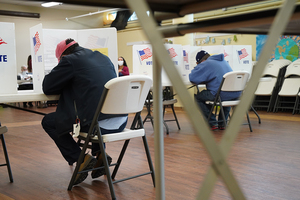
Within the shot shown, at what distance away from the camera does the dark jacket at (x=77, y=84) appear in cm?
221

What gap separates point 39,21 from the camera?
38.8 feet

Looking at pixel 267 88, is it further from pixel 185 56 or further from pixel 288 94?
pixel 185 56

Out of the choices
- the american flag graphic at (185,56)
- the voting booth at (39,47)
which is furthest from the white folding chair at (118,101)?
the american flag graphic at (185,56)

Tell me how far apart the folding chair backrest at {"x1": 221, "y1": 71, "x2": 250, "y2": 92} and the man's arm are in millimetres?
2338

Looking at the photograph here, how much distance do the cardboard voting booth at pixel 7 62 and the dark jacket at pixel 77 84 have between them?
1.64 feet

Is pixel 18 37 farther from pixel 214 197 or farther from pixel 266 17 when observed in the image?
pixel 266 17

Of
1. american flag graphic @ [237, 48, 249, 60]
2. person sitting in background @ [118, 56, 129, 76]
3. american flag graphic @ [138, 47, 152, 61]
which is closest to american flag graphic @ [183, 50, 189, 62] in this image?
american flag graphic @ [138, 47, 152, 61]

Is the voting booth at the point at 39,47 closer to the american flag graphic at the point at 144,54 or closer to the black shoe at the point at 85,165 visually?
the black shoe at the point at 85,165

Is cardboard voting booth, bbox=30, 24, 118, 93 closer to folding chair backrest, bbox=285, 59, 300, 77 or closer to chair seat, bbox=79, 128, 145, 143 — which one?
chair seat, bbox=79, 128, 145, 143

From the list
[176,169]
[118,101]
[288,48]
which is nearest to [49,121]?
[118,101]

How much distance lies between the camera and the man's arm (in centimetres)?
220

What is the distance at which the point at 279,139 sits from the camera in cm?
383

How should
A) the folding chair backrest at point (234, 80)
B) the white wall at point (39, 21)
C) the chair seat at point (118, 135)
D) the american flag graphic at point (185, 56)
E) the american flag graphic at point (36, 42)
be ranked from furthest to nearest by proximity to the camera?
1. the white wall at point (39, 21)
2. the american flag graphic at point (185, 56)
3. the folding chair backrest at point (234, 80)
4. the american flag graphic at point (36, 42)
5. the chair seat at point (118, 135)

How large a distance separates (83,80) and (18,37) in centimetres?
1046
